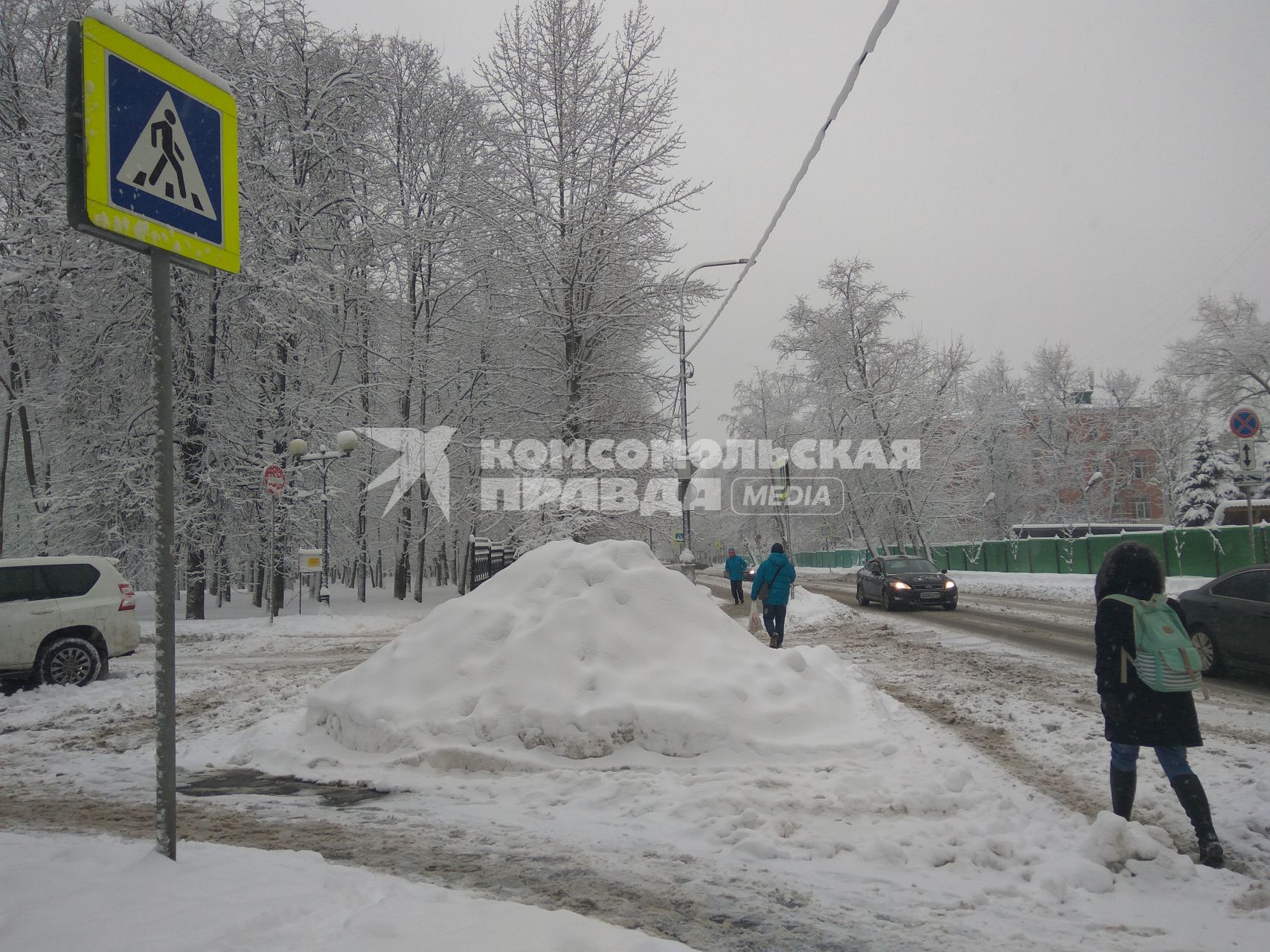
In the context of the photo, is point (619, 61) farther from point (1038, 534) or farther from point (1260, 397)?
point (1038, 534)

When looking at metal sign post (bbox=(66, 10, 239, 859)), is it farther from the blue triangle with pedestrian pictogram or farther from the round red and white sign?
the round red and white sign

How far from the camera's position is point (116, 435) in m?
19.6

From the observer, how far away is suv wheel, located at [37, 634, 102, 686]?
34.5ft

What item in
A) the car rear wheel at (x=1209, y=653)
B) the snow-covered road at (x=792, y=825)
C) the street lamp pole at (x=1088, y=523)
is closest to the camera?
the snow-covered road at (x=792, y=825)

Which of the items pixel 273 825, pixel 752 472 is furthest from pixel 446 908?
pixel 752 472

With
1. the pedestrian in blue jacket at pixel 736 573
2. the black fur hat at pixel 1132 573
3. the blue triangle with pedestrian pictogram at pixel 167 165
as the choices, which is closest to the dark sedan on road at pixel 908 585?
the pedestrian in blue jacket at pixel 736 573

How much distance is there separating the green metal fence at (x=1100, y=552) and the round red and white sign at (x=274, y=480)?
17056 millimetres

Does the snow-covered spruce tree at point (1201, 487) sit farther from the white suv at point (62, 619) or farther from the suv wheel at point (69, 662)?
the suv wheel at point (69, 662)

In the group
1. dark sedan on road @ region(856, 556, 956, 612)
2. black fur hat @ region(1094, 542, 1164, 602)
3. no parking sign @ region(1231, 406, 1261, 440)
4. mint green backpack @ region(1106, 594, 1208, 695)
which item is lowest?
dark sedan on road @ region(856, 556, 956, 612)

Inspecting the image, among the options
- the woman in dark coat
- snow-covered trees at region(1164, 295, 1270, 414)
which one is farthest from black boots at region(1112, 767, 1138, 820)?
snow-covered trees at region(1164, 295, 1270, 414)

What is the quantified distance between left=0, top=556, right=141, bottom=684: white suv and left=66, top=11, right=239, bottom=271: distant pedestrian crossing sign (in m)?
9.10

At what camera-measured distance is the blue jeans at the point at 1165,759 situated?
4.29 metres

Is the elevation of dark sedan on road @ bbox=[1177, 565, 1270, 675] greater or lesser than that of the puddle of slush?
greater

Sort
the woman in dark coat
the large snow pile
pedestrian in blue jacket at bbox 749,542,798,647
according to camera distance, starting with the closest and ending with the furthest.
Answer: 1. the woman in dark coat
2. the large snow pile
3. pedestrian in blue jacket at bbox 749,542,798,647
